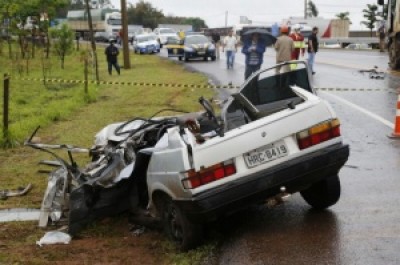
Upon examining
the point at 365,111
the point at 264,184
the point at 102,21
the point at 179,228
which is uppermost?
the point at 102,21

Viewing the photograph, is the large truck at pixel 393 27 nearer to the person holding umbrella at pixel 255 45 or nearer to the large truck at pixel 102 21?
the person holding umbrella at pixel 255 45

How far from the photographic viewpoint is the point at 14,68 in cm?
2975

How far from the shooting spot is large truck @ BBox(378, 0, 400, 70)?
2264 cm

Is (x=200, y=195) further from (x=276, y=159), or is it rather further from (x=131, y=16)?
(x=131, y=16)

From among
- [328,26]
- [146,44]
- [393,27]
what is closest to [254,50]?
[393,27]

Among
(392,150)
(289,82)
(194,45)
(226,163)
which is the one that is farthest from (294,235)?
(194,45)

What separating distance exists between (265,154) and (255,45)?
10965mm

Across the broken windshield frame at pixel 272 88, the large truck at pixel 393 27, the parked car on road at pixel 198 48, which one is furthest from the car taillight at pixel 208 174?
the parked car on road at pixel 198 48

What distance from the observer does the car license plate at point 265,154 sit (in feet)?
17.7

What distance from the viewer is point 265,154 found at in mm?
5438

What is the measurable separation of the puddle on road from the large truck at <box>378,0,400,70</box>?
18.2 meters

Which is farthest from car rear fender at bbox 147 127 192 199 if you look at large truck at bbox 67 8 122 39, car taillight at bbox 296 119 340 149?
large truck at bbox 67 8 122 39

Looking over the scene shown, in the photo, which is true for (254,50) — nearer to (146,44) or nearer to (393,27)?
(393,27)

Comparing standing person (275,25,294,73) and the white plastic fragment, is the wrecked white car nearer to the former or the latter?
the white plastic fragment
